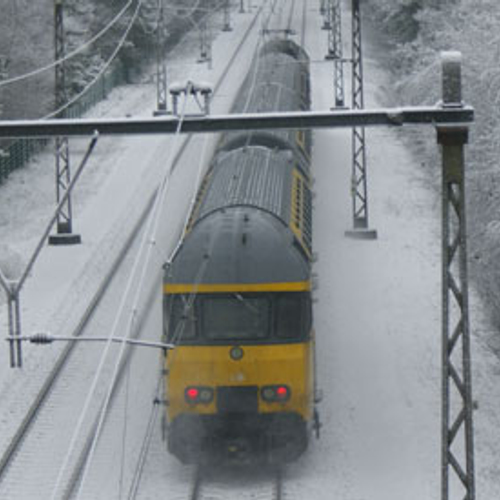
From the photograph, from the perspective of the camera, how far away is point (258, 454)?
55.3 ft

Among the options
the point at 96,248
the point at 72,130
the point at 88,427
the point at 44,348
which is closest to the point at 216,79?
the point at 96,248

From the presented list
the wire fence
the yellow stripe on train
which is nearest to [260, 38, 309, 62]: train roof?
the wire fence

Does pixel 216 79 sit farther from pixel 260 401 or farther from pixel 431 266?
pixel 260 401

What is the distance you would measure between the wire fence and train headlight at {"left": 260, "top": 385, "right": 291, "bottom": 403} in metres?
21.9

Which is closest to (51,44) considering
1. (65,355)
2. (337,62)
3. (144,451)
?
(337,62)

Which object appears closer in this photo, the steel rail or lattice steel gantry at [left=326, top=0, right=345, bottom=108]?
the steel rail

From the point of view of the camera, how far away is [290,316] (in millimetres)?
16703

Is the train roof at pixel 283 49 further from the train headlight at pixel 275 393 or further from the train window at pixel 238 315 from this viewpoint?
the train headlight at pixel 275 393

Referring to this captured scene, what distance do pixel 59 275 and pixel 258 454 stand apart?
12442mm

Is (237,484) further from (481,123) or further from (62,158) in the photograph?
(62,158)

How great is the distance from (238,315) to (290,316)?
71cm

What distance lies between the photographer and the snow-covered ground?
59.7 ft

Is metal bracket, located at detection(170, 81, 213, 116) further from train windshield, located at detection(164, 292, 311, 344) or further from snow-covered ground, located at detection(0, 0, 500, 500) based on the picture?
snow-covered ground, located at detection(0, 0, 500, 500)

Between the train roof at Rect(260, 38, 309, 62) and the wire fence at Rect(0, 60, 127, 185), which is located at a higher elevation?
the train roof at Rect(260, 38, 309, 62)
